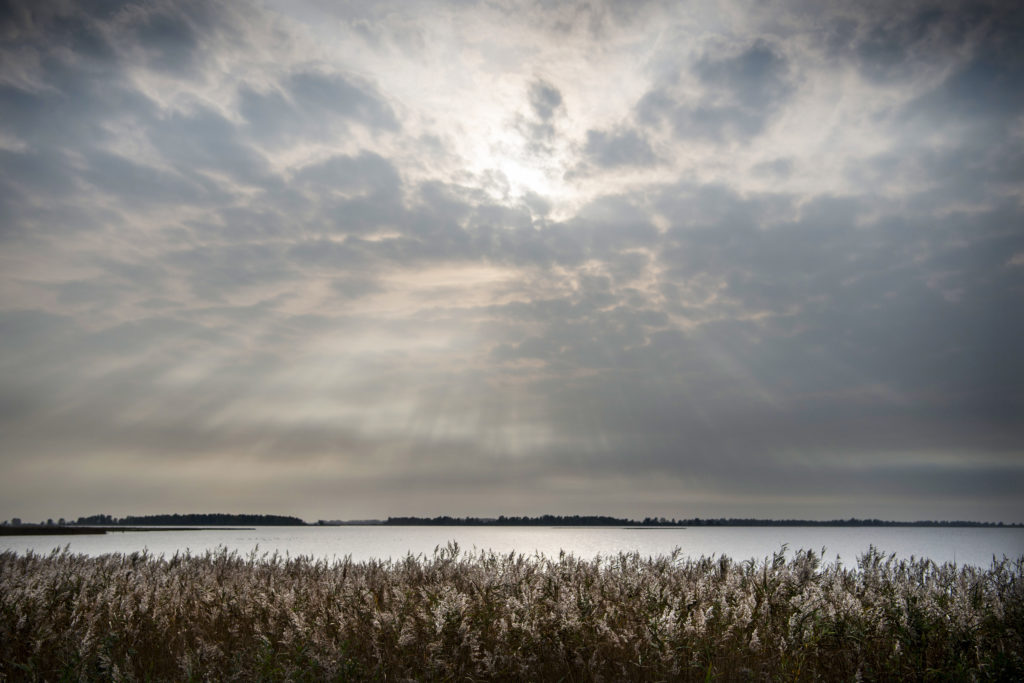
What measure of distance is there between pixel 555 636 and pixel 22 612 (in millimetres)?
8127

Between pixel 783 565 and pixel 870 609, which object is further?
pixel 783 565

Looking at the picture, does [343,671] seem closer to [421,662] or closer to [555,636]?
[421,662]

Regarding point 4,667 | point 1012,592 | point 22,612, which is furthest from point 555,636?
point 1012,592

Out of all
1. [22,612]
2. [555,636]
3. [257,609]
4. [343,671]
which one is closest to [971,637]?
[555,636]

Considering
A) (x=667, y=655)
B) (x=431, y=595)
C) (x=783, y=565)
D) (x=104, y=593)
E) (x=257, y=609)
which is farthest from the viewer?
(x=783, y=565)

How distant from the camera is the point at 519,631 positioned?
8.52m

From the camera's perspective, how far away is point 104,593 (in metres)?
11.5

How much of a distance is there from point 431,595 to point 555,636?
79.2 inches

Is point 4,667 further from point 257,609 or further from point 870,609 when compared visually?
point 870,609

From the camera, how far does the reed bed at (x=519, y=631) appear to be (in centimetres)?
796

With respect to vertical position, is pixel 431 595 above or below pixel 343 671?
above

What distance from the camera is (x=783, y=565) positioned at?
13688 millimetres

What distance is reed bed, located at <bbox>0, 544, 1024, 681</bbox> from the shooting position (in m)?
7.96

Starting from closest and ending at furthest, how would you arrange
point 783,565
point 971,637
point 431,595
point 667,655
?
point 667,655, point 971,637, point 431,595, point 783,565
